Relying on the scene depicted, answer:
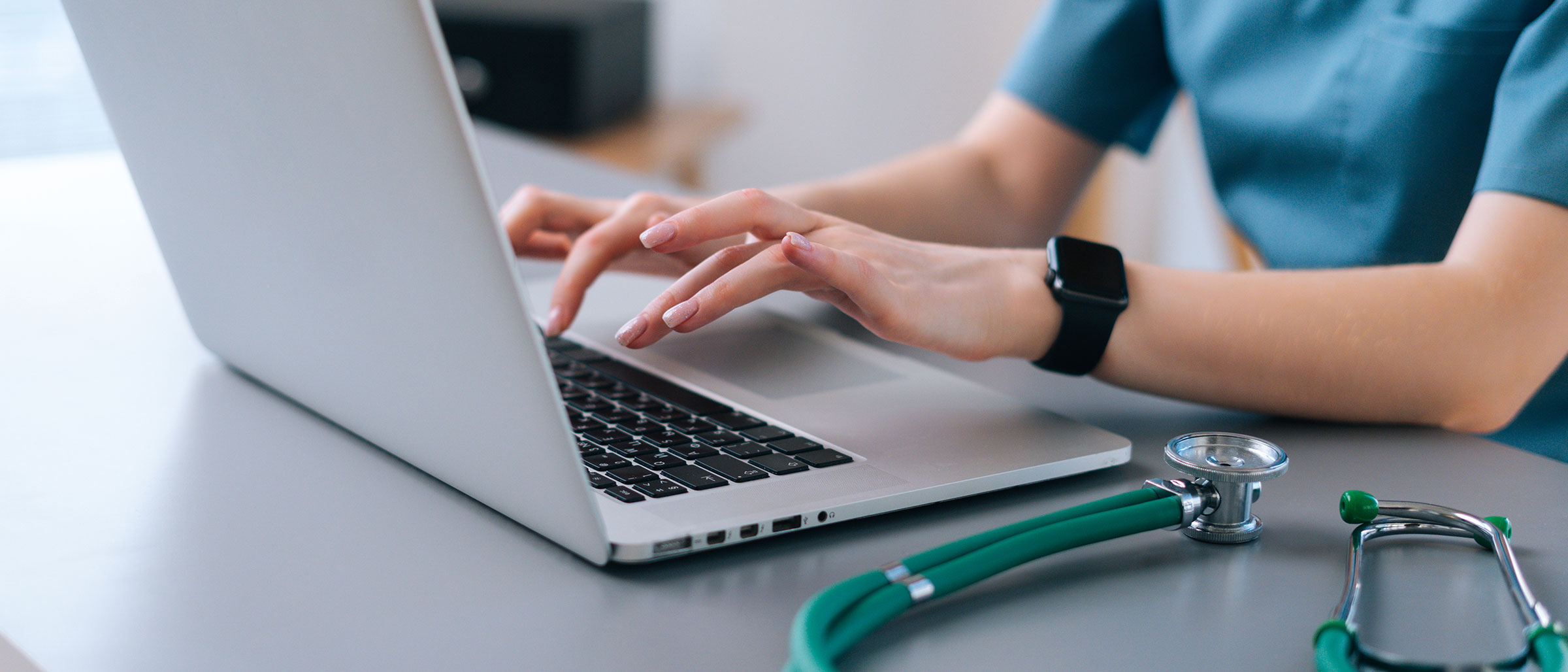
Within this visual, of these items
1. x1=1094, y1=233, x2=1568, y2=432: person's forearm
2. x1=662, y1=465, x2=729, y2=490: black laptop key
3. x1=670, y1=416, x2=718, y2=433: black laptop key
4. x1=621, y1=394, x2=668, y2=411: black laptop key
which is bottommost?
x1=1094, y1=233, x2=1568, y2=432: person's forearm

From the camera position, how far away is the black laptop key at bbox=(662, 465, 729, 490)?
0.47 m

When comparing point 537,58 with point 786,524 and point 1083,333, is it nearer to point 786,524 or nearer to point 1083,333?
point 1083,333

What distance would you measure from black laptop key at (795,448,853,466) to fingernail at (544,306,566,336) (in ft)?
0.69

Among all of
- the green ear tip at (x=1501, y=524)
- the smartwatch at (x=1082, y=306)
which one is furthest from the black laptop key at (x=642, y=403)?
the green ear tip at (x=1501, y=524)

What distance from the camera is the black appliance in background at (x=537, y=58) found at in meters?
2.21

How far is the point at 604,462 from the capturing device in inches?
19.2

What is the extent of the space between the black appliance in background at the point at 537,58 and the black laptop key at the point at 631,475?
183cm

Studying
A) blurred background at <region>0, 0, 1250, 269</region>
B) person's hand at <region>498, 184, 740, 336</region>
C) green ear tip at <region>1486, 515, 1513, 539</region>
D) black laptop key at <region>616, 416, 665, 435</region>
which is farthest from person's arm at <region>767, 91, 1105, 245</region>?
blurred background at <region>0, 0, 1250, 269</region>

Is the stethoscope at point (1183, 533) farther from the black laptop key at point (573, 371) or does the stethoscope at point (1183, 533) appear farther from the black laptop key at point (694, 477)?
the black laptop key at point (573, 371)

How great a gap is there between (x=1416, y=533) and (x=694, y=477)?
0.95 ft

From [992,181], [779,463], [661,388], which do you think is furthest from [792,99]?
[779,463]

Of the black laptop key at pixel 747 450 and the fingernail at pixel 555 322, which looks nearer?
the black laptop key at pixel 747 450

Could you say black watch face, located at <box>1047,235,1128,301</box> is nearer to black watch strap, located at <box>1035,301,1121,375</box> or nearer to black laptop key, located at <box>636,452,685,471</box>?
black watch strap, located at <box>1035,301,1121,375</box>

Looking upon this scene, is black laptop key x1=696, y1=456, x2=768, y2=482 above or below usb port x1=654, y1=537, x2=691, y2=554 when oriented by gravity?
below
